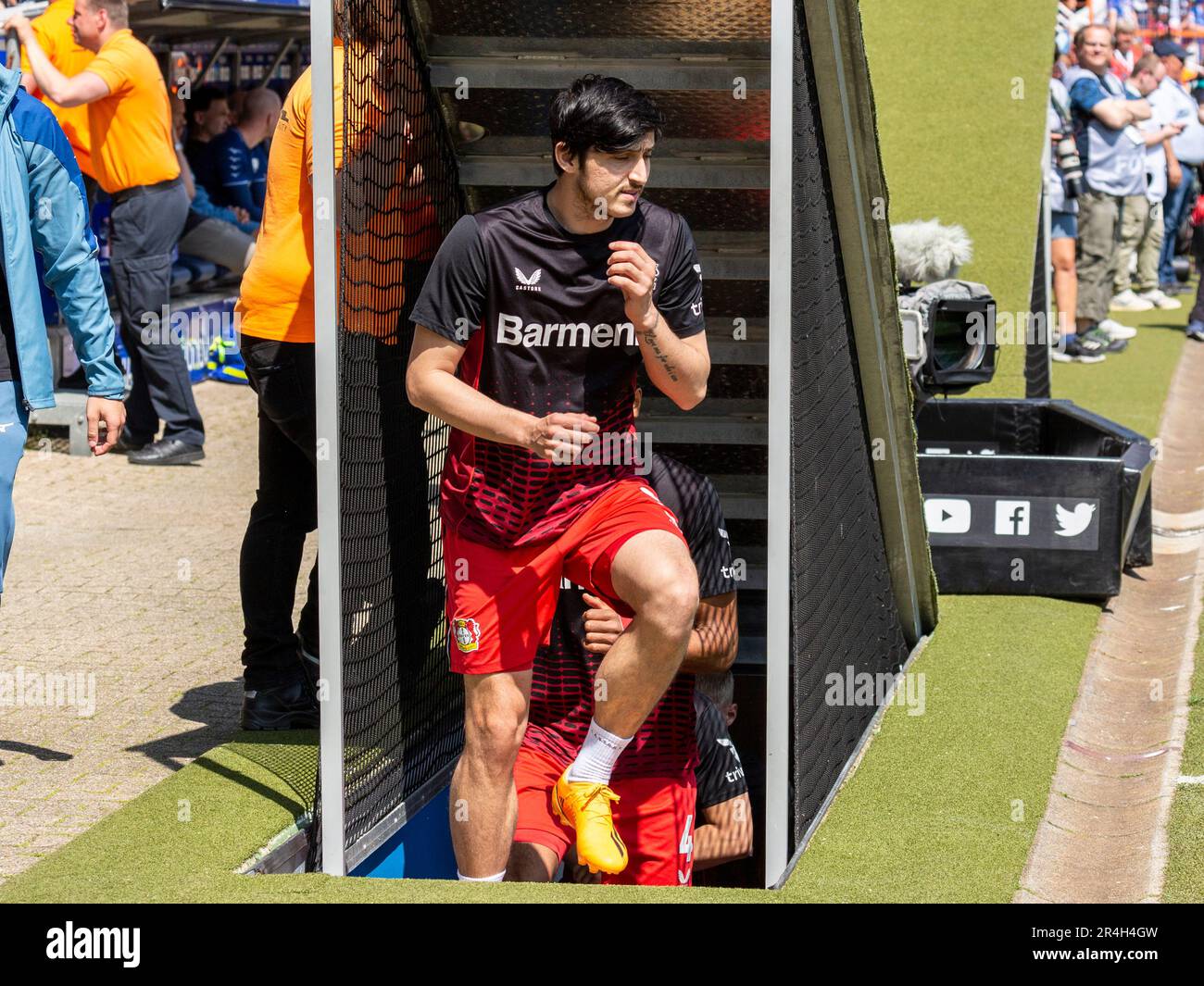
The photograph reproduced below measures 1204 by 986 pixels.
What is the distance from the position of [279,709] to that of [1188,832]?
295cm

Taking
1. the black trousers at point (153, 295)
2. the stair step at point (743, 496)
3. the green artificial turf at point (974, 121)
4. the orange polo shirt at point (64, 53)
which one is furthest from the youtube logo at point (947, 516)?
the orange polo shirt at point (64, 53)

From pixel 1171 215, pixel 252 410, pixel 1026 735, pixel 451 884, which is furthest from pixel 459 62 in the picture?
pixel 1171 215

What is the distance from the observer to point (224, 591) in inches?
321

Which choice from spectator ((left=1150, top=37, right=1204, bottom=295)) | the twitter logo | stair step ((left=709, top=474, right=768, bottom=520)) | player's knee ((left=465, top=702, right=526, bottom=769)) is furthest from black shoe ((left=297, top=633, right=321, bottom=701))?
spectator ((left=1150, top=37, right=1204, bottom=295))

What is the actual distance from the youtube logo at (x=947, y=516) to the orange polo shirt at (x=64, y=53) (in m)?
5.41

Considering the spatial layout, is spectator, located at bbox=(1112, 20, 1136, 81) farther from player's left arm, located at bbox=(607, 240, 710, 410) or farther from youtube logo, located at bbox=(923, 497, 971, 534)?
player's left arm, located at bbox=(607, 240, 710, 410)

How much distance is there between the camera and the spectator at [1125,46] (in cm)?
2060

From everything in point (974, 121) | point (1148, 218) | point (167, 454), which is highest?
point (974, 121)

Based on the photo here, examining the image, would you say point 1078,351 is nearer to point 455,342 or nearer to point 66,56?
point 66,56

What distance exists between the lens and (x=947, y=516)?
8.00m

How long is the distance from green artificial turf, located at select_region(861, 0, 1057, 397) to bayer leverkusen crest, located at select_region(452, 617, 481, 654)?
6017mm

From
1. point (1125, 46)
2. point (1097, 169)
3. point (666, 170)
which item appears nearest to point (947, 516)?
point (666, 170)

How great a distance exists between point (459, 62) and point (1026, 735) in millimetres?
2893
